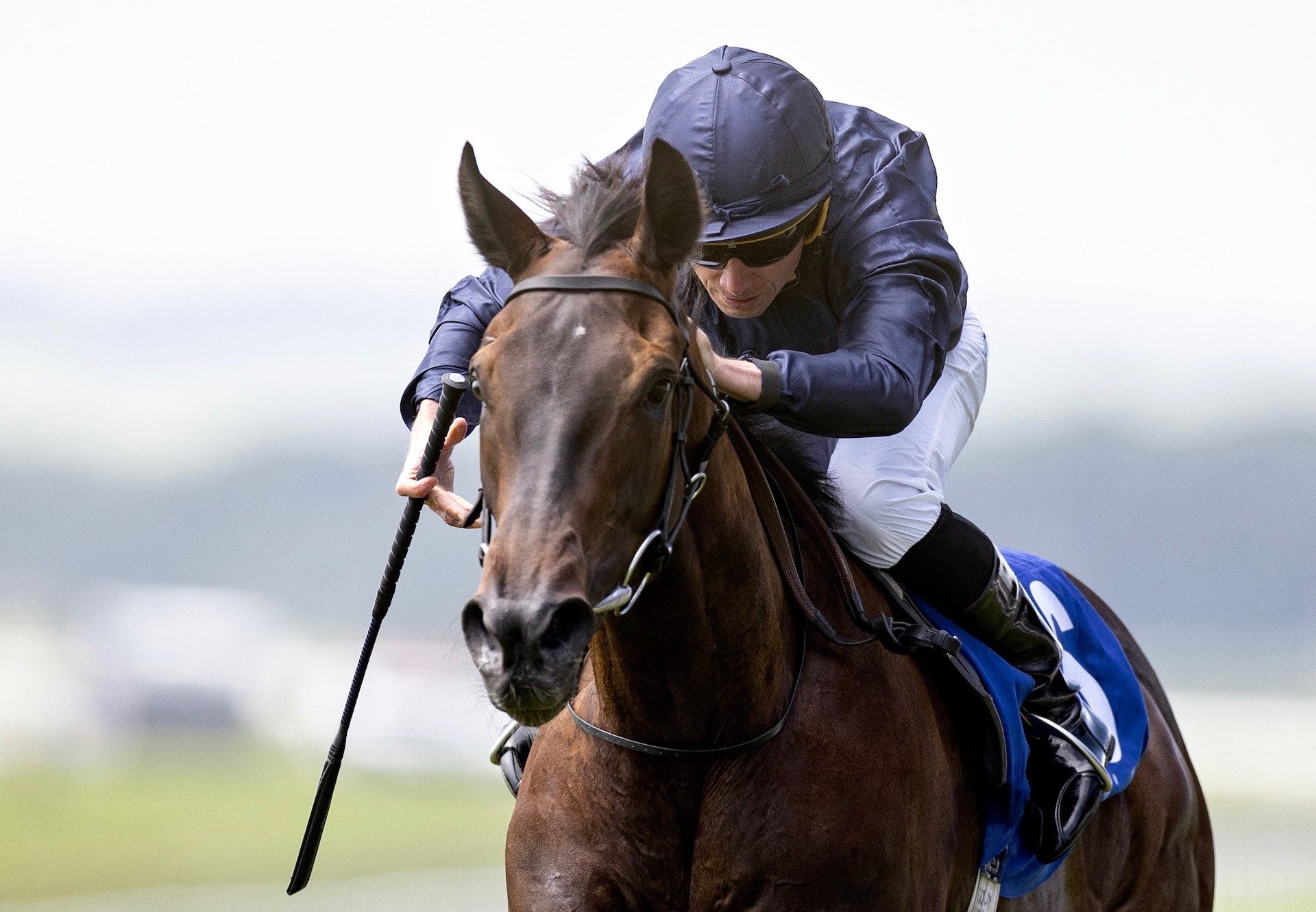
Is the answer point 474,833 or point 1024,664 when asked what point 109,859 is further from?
point 1024,664

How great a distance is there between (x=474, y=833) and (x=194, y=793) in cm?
144

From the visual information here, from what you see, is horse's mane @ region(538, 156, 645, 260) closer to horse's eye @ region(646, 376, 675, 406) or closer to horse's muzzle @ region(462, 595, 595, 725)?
horse's eye @ region(646, 376, 675, 406)

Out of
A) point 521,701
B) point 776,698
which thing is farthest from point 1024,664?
point 521,701

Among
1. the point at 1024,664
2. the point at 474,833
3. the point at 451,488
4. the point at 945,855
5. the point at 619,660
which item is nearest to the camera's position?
the point at 619,660

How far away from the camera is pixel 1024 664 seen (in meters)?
3.06

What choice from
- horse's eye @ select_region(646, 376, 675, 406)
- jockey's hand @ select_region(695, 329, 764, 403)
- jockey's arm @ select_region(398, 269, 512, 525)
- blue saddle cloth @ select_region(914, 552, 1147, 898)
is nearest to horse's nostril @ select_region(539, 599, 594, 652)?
horse's eye @ select_region(646, 376, 675, 406)

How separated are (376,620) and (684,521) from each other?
907mm

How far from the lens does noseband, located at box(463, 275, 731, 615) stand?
1935 mm

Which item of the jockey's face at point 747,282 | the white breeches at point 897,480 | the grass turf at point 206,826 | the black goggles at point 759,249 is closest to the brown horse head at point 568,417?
the black goggles at point 759,249

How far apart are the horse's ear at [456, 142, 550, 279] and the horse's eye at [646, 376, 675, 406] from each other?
0.37 metres

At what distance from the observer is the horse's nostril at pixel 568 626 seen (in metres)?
1.66

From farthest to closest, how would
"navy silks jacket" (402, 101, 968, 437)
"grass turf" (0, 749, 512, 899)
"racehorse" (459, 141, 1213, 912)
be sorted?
"grass turf" (0, 749, 512, 899) < "navy silks jacket" (402, 101, 968, 437) < "racehorse" (459, 141, 1213, 912)

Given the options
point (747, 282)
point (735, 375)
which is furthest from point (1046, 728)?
point (735, 375)

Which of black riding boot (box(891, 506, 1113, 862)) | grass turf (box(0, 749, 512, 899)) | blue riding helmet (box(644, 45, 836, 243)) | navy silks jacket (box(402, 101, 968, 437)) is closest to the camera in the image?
navy silks jacket (box(402, 101, 968, 437))
